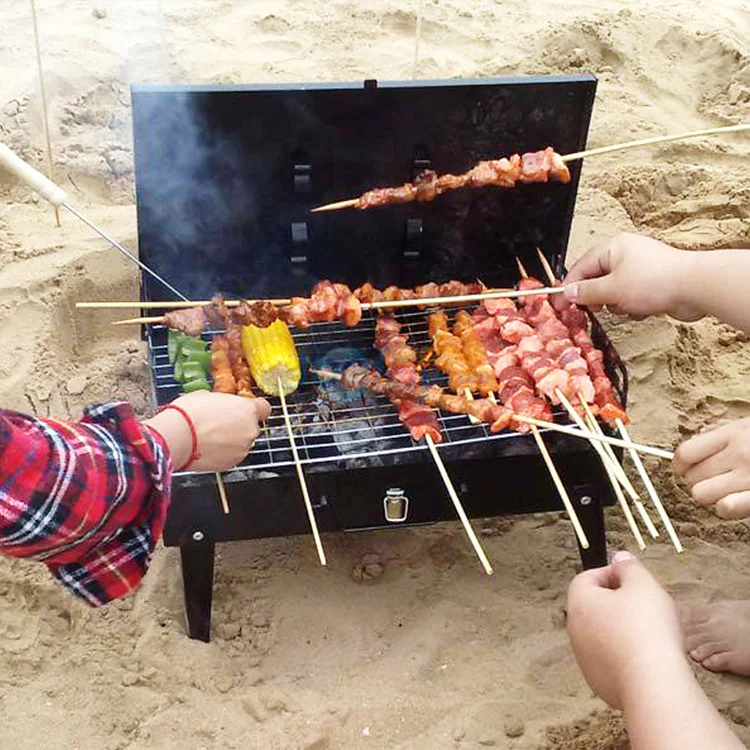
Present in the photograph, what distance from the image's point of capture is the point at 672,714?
216 centimetres

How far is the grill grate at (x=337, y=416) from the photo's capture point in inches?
123

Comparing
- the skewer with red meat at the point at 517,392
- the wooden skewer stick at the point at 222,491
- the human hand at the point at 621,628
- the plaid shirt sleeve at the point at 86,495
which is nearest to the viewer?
the plaid shirt sleeve at the point at 86,495

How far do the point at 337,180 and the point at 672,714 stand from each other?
233cm

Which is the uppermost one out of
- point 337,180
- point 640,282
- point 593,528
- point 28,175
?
point 28,175

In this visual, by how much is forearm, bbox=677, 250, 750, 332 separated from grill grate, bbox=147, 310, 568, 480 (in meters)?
0.63

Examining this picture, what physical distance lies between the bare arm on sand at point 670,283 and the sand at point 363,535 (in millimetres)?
1079

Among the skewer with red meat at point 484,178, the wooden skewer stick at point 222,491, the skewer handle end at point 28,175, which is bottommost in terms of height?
the wooden skewer stick at point 222,491

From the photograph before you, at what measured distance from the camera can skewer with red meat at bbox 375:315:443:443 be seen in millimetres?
3171

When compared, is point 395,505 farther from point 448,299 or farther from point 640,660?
point 640,660

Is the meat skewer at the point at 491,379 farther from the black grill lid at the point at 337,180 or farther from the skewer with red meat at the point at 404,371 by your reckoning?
the black grill lid at the point at 337,180

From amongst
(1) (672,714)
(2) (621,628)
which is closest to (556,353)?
(2) (621,628)

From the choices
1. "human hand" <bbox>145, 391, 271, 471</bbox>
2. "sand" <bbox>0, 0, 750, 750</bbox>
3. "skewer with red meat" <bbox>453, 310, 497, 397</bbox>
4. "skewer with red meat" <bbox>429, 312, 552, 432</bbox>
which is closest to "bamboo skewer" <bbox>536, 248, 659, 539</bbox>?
"skewer with red meat" <bbox>429, 312, 552, 432</bbox>

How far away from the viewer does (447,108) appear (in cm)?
357

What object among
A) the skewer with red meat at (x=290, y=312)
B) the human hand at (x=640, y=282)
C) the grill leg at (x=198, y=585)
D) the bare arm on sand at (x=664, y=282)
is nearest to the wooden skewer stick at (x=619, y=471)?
the bare arm on sand at (x=664, y=282)
